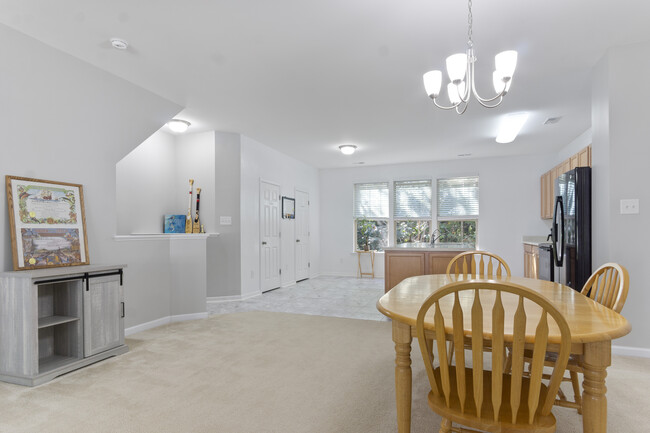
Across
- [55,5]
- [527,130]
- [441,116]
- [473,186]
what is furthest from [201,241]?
[473,186]

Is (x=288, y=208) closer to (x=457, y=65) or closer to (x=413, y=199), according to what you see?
(x=413, y=199)

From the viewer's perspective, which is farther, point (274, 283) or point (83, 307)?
point (274, 283)

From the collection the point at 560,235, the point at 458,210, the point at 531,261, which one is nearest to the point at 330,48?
the point at 560,235

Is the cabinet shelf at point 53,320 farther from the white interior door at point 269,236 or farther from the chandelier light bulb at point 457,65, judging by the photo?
the white interior door at point 269,236

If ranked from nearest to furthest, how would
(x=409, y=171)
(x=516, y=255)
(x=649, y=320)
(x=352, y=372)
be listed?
(x=352, y=372), (x=649, y=320), (x=516, y=255), (x=409, y=171)

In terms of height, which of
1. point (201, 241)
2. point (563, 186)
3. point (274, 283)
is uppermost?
point (563, 186)

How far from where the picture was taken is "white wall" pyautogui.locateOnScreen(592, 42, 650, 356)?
2939mm

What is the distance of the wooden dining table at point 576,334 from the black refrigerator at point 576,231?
1455 millimetres

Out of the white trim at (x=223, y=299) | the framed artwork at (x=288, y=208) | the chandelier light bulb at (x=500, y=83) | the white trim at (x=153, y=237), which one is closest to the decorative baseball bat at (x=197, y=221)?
the white trim at (x=153, y=237)

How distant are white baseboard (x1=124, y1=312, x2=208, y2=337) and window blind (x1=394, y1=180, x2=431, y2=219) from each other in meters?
4.98

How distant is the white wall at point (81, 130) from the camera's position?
2689 millimetres

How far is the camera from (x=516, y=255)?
23.1ft

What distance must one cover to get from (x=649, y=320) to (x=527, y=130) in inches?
129

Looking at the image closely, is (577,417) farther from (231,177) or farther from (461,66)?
(231,177)
